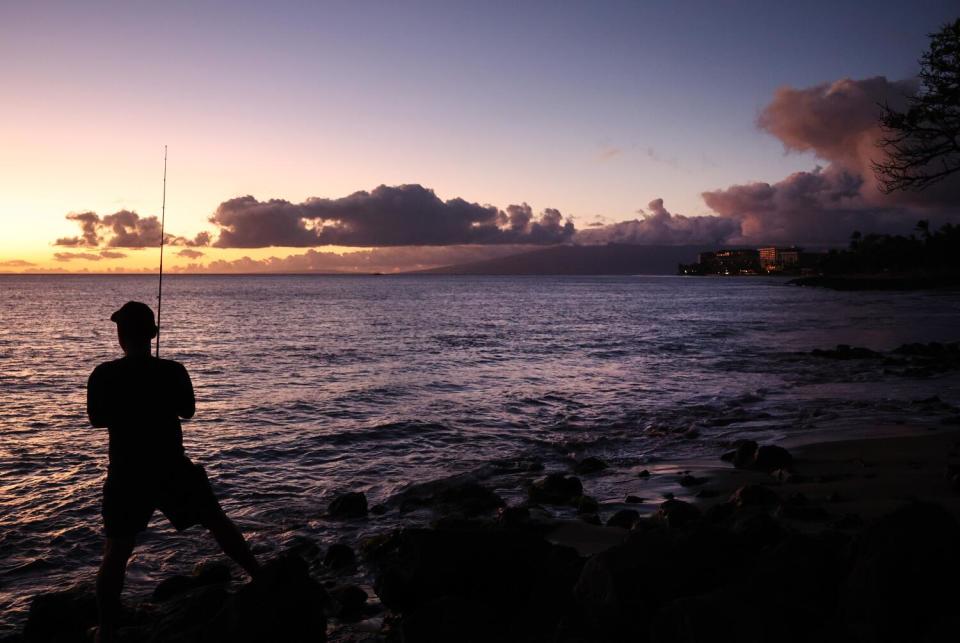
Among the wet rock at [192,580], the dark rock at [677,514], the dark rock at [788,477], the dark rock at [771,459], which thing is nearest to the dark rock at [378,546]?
the wet rock at [192,580]

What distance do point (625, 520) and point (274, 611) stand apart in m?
5.17

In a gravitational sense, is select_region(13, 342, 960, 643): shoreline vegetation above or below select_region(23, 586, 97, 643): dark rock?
above

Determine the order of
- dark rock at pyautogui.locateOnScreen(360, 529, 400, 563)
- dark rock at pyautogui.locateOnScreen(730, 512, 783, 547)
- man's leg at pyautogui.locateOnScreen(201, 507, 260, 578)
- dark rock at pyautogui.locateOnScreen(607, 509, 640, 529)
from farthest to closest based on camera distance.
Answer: dark rock at pyautogui.locateOnScreen(607, 509, 640, 529)
dark rock at pyautogui.locateOnScreen(360, 529, 400, 563)
dark rock at pyautogui.locateOnScreen(730, 512, 783, 547)
man's leg at pyautogui.locateOnScreen(201, 507, 260, 578)

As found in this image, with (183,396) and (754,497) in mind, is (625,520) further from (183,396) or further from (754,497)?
(183,396)

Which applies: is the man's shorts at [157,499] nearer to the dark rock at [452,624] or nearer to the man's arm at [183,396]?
the man's arm at [183,396]

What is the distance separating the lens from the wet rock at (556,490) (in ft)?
34.1

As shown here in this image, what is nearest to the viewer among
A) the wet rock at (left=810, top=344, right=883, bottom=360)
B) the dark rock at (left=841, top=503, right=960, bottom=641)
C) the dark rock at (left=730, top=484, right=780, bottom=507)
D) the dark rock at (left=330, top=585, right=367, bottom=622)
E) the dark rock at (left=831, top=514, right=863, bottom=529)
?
the dark rock at (left=841, top=503, right=960, bottom=641)

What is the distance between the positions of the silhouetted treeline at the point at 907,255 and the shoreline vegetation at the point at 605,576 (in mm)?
150909

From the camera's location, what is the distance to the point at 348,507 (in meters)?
10.2

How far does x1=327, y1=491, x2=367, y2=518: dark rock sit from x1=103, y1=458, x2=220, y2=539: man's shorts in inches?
177

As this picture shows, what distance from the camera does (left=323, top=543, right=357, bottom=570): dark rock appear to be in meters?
8.02

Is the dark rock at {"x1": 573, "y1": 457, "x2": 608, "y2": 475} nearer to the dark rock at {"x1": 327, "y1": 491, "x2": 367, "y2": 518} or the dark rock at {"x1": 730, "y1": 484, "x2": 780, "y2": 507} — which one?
the dark rock at {"x1": 730, "y1": 484, "x2": 780, "y2": 507}

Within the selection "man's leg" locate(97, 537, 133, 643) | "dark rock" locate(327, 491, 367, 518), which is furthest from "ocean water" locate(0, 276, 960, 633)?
"man's leg" locate(97, 537, 133, 643)

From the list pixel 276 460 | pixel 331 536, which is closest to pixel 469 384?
pixel 276 460
